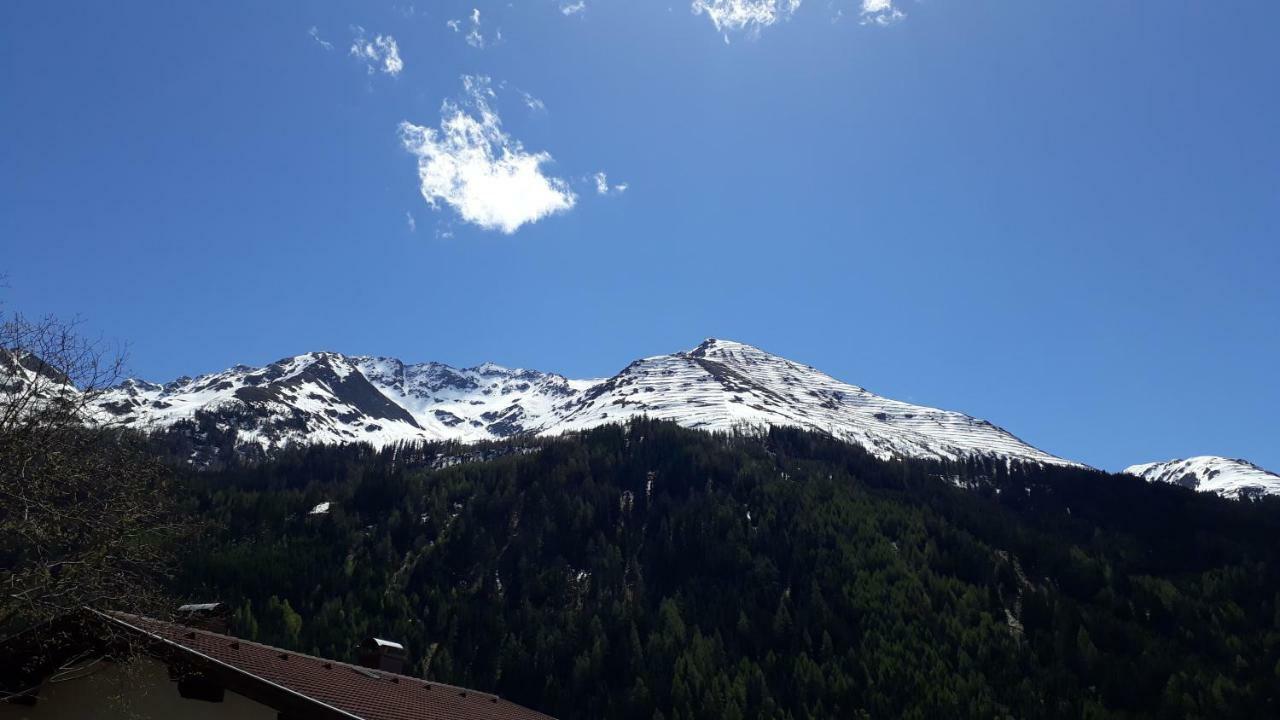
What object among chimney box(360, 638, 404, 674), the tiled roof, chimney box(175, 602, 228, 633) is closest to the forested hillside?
chimney box(360, 638, 404, 674)

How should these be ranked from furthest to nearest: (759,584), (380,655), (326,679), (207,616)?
1. (759,584)
2. (380,655)
3. (207,616)
4. (326,679)

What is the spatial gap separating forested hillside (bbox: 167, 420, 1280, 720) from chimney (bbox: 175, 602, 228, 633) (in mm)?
76890

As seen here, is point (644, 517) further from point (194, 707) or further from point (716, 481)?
point (194, 707)

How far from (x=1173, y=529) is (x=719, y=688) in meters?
114

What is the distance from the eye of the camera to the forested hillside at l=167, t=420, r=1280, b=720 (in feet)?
321

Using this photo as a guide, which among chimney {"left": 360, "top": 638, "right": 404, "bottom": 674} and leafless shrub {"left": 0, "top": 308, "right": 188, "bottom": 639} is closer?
leafless shrub {"left": 0, "top": 308, "right": 188, "bottom": 639}

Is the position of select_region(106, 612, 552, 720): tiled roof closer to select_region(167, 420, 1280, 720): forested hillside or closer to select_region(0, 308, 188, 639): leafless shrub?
select_region(0, 308, 188, 639): leafless shrub

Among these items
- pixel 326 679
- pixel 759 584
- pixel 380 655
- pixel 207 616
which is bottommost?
pixel 380 655

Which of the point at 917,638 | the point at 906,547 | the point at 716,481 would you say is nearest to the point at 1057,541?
the point at 906,547

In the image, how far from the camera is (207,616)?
26.1m

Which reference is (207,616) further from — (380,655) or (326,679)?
(326,679)

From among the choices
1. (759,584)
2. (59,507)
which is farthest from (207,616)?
(759,584)

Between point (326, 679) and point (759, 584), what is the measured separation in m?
114

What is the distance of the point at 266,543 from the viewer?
14075 cm
